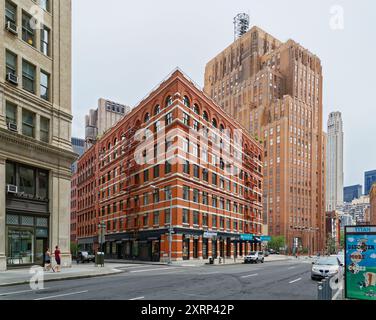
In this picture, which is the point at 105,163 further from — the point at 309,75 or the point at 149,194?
the point at 309,75

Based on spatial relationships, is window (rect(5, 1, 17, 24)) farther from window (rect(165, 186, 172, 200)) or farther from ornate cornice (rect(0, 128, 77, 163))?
window (rect(165, 186, 172, 200))

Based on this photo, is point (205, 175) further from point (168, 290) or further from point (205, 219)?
point (168, 290)

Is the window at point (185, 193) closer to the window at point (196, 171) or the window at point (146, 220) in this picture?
the window at point (196, 171)

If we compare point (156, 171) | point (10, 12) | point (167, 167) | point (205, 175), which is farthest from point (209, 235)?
point (10, 12)

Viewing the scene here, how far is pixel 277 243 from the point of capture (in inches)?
4685

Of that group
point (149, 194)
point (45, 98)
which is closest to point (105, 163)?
point (149, 194)

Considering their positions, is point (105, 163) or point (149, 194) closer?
point (149, 194)

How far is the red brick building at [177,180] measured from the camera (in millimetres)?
54031

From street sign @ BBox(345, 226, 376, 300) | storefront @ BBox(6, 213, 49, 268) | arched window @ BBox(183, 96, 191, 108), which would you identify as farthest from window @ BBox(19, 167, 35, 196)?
arched window @ BBox(183, 96, 191, 108)

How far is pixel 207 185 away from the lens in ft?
197

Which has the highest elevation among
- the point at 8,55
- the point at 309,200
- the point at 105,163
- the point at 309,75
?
the point at 309,75

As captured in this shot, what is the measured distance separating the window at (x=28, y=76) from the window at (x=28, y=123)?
197 centimetres
